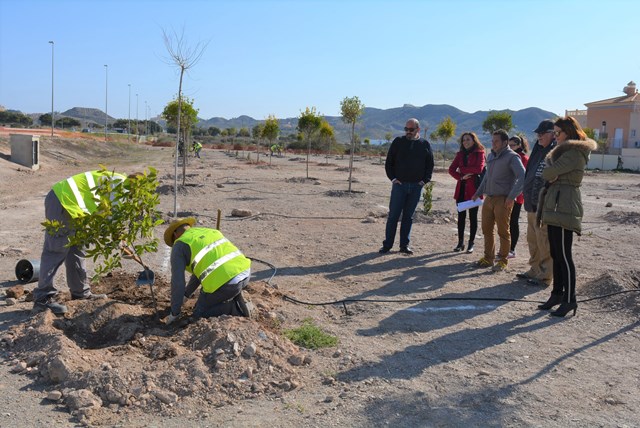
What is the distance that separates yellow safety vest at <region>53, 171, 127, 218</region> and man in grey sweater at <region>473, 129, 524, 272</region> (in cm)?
469

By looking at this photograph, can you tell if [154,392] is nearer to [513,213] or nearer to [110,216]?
[110,216]

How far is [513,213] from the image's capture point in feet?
28.8

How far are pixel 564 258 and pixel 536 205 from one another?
4.57ft

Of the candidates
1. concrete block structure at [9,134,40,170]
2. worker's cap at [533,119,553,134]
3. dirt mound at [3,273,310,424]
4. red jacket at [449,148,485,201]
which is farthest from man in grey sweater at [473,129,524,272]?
concrete block structure at [9,134,40,170]

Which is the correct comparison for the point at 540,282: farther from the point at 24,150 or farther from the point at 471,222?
the point at 24,150

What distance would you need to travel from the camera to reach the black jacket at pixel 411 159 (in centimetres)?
861

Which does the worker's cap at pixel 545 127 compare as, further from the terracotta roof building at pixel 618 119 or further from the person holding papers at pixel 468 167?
the terracotta roof building at pixel 618 119

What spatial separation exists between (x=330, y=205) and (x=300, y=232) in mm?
4529

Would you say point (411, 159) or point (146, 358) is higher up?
point (411, 159)

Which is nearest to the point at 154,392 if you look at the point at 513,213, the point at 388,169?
the point at 388,169

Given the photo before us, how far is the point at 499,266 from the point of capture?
7902 millimetres

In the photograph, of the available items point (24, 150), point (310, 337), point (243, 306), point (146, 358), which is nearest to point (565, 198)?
point (310, 337)

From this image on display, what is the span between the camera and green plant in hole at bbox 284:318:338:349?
4957mm

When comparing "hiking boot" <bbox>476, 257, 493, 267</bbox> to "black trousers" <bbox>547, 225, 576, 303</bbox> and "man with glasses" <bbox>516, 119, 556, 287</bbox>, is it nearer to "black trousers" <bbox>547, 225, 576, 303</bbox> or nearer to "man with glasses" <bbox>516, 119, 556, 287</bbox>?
"man with glasses" <bbox>516, 119, 556, 287</bbox>
